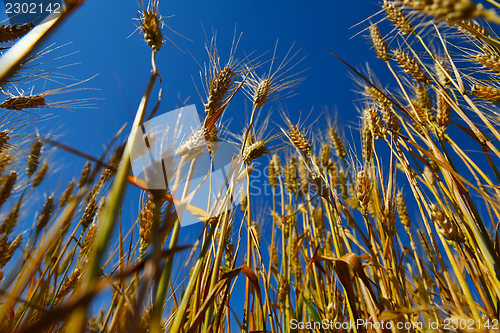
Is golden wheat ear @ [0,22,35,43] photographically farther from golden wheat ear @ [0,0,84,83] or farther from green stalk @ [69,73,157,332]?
green stalk @ [69,73,157,332]

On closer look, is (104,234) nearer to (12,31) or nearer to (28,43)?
(28,43)

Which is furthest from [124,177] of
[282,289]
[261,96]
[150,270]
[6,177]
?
[6,177]

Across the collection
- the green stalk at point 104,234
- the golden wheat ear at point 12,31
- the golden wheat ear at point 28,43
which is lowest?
the green stalk at point 104,234

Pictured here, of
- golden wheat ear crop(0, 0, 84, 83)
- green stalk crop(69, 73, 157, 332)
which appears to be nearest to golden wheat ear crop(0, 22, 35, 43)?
golden wheat ear crop(0, 0, 84, 83)

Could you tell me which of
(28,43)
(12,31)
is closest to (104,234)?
(28,43)

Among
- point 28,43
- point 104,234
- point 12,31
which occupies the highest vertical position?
point 12,31

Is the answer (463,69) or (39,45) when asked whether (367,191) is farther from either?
(39,45)

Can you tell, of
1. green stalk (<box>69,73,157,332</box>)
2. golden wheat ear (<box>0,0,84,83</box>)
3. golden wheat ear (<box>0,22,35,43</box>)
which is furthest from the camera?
golden wheat ear (<box>0,22,35,43</box>)

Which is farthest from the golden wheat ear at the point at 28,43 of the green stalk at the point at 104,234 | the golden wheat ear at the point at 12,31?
the golden wheat ear at the point at 12,31

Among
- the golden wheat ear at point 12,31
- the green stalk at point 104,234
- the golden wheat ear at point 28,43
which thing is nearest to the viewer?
the green stalk at point 104,234

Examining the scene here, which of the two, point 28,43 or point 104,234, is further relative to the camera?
point 28,43

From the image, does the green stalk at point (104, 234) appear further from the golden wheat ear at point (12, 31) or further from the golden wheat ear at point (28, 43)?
the golden wheat ear at point (12, 31)

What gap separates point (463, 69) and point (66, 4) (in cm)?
198

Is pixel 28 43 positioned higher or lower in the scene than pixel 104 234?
higher
